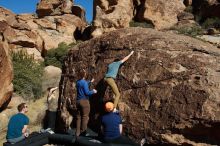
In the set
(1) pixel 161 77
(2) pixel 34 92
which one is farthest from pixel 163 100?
(2) pixel 34 92

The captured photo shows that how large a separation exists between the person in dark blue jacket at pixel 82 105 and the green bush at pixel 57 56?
68.2ft

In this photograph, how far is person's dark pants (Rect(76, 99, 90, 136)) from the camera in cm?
1054

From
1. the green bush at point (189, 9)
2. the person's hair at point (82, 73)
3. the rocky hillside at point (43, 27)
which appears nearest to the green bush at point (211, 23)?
the green bush at point (189, 9)

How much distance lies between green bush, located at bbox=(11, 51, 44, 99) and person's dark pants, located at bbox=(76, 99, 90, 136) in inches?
533

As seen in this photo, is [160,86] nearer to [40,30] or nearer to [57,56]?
[57,56]

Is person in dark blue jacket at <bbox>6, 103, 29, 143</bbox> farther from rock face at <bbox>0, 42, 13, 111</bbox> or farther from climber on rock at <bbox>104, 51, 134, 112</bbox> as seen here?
rock face at <bbox>0, 42, 13, 111</bbox>

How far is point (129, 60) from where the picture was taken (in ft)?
35.5

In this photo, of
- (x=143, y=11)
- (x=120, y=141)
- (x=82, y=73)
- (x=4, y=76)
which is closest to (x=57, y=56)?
(x=143, y=11)

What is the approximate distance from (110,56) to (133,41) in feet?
2.55

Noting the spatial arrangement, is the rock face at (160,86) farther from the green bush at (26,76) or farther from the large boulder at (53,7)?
the large boulder at (53,7)

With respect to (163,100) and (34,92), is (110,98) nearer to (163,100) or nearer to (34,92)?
(163,100)

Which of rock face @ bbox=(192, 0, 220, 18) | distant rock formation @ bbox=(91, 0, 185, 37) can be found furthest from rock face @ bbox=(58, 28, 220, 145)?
rock face @ bbox=(192, 0, 220, 18)

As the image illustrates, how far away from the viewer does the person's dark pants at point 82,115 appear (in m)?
10.5

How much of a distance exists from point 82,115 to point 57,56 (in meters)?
23.0
